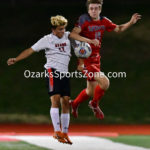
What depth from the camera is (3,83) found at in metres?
20.2

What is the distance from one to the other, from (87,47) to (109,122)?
9.67 metres

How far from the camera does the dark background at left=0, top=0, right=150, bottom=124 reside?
18031 mm

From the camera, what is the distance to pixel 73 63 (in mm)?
21359

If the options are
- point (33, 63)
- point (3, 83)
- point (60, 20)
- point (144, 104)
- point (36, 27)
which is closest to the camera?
point (60, 20)

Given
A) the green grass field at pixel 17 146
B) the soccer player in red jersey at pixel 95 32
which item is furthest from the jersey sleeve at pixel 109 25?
the green grass field at pixel 17 146

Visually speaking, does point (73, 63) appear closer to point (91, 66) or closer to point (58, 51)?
point (91, 66)

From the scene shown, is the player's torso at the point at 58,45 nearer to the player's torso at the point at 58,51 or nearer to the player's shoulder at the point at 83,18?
the player's torso at the point at 58,51

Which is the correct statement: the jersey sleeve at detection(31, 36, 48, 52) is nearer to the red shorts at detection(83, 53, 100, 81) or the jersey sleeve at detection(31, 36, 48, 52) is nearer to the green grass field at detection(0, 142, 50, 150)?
the red shorts at detection(83, 53, 100, 81)

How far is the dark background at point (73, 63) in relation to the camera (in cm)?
1803

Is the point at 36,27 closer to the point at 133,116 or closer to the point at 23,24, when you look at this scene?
the point at 23,24

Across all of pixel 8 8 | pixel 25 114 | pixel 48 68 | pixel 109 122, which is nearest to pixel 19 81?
pixel 25 114

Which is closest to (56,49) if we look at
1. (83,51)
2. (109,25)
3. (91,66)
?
(83,51)

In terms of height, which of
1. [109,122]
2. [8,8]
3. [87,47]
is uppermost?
[8,8]

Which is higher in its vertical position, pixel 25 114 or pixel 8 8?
pixel 8 8
